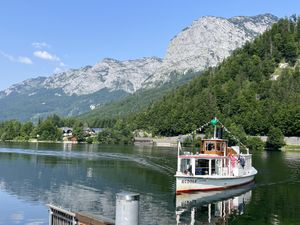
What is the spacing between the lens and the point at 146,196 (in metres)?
56.5

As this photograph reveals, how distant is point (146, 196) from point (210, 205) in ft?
30.3

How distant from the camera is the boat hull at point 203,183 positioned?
57.7 meters

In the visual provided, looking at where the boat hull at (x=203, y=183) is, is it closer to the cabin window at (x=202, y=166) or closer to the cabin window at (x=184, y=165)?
the cabin window at (x=202, y=166)

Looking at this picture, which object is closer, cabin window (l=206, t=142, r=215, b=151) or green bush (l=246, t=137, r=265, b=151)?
cabin window (l=206, t=142, r=215, b=151)

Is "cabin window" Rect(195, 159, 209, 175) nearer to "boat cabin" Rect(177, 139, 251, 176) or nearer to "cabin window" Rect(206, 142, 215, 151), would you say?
"boat cabin" Rect(177, 139, 251, 176)

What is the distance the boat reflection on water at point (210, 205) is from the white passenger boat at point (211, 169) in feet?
3.63

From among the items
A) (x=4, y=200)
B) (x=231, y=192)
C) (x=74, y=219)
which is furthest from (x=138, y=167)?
(x=74, y=219)

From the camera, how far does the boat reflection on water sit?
44.1 m

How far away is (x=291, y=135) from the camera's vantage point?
6914 inches

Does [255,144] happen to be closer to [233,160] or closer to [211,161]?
[233,160]

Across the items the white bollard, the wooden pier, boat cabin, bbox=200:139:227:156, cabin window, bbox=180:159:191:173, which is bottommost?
the wooden pier

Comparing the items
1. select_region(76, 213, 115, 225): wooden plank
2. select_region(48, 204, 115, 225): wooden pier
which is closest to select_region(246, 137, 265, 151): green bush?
→ select_region(48, 204, 115, 225): wooden pier

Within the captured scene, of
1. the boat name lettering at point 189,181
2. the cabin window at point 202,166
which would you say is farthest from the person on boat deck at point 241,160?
the boat name lettering at point 189,181

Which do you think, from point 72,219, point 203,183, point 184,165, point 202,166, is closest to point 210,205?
point 203,183
